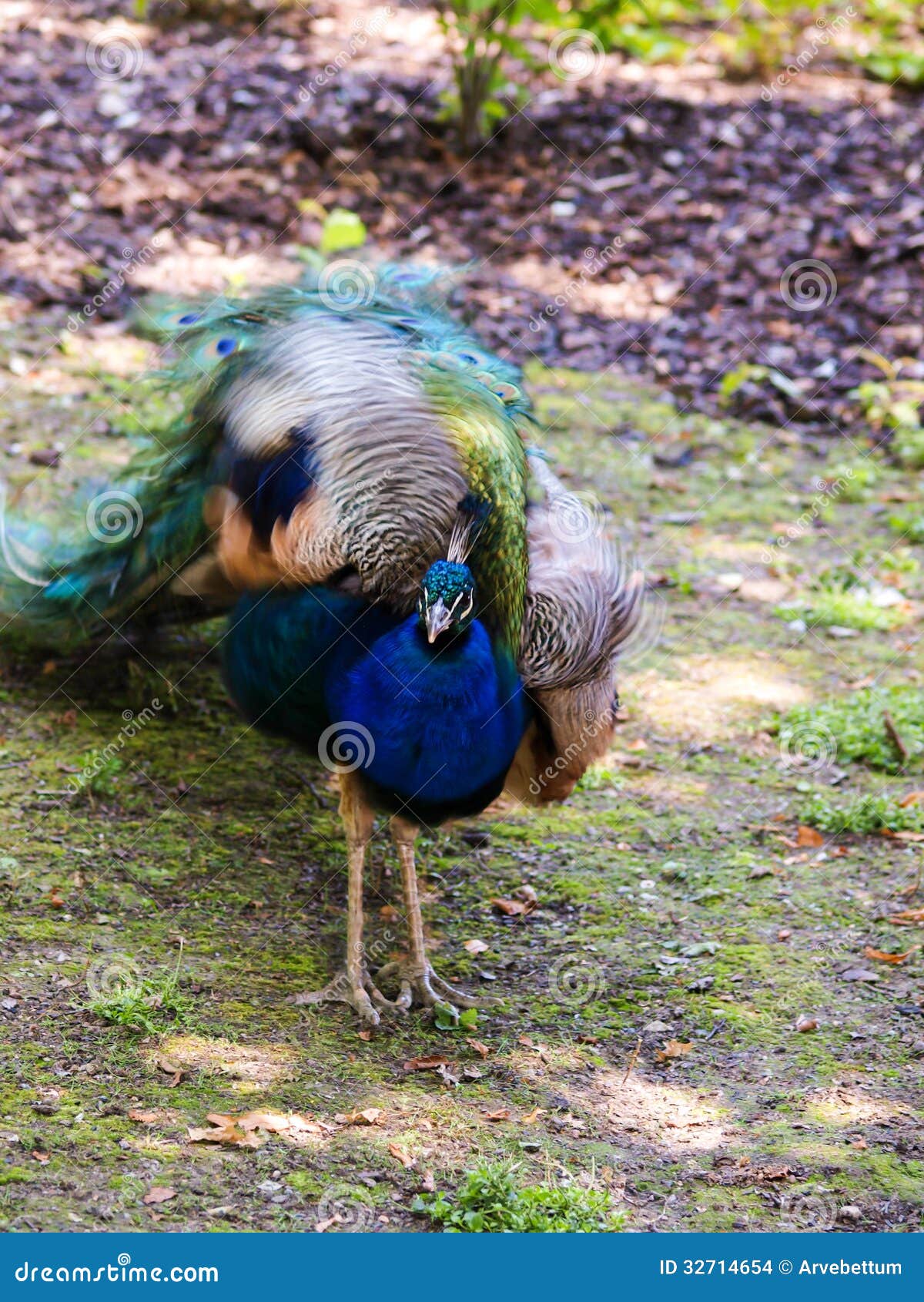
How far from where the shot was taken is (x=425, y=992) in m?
4.79

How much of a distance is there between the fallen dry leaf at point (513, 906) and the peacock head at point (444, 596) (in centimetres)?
159

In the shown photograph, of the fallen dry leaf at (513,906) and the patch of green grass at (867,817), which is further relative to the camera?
the patch of green grass at (867,817)

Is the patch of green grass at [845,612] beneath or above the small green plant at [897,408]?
beneath

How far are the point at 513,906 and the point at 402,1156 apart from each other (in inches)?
62.3

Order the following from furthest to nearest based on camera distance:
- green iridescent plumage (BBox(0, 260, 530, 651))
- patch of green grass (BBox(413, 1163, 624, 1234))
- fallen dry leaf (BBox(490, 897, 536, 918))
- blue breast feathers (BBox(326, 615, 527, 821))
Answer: fallen dry leaf (BBox(490, 897, 536, 918))
green iridescent plumage (BBox(0, 260, 530, 651))
blue breast feathers (BBox(326, 615, 527, 821))
patch of green grass (BBox(413, 1163, 624, 1234))

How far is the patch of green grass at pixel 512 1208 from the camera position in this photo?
3.67 meters

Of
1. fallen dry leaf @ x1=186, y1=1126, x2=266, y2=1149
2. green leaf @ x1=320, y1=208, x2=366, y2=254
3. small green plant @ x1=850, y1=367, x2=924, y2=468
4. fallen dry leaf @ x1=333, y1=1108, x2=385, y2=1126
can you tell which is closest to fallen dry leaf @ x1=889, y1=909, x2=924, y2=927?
fallen dry leaf @ x1=333, y1=1108, x2=385, y2=1126

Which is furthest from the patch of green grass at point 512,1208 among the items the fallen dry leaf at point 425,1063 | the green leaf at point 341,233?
the green leaf at point 341,233

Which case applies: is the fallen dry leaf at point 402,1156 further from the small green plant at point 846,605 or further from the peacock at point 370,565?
the small green plant at point 846,605

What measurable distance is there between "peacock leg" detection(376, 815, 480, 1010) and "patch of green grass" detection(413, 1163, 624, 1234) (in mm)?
1006

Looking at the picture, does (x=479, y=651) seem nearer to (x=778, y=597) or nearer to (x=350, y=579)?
(x=350, y=579)

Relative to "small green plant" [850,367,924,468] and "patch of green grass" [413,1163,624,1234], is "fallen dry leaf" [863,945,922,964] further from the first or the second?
"small green plant" [850,367,924,468]

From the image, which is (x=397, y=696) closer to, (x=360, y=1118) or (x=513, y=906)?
(x=360, y=1118)

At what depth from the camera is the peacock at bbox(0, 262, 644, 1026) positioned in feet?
14.3
